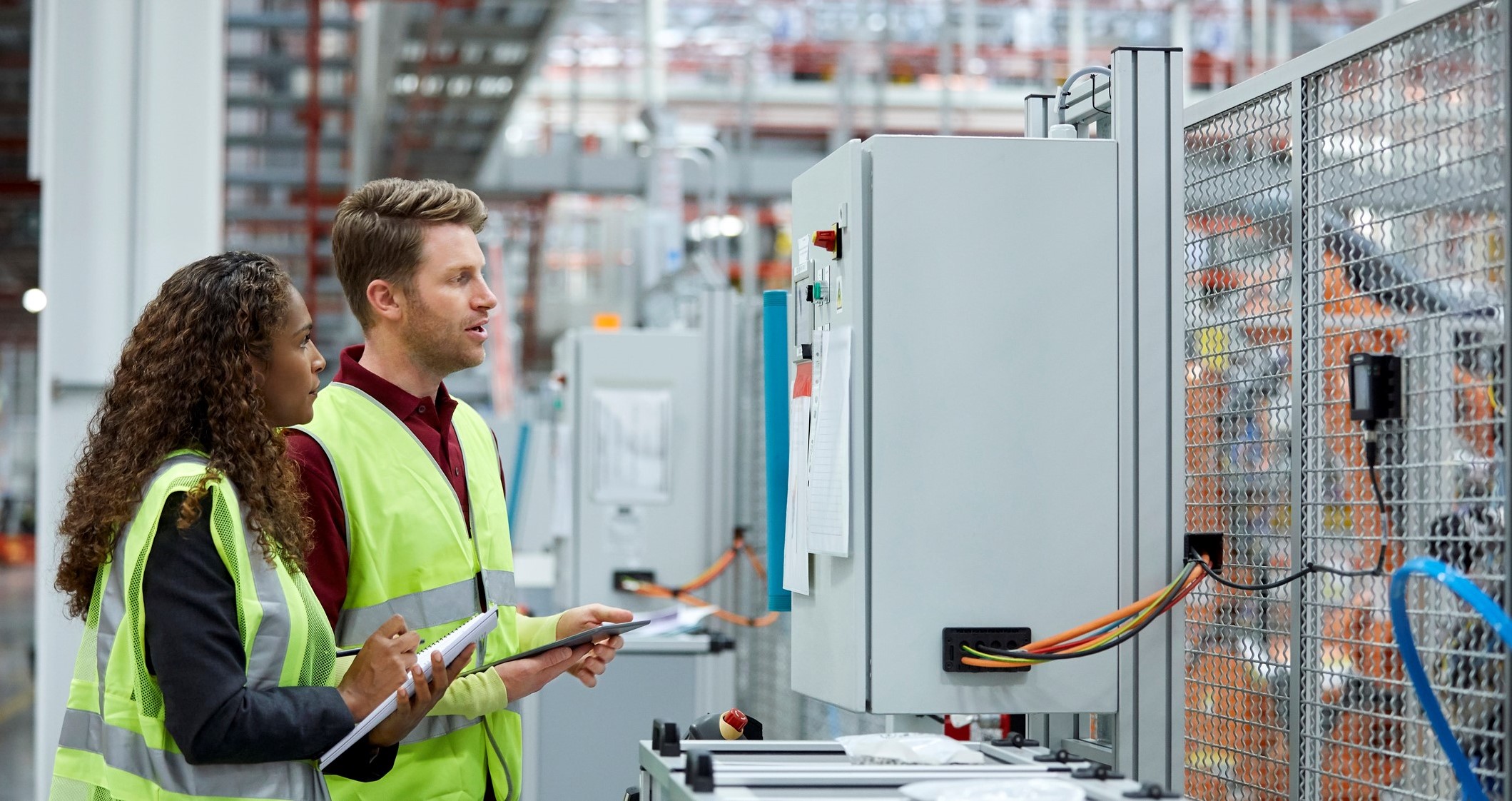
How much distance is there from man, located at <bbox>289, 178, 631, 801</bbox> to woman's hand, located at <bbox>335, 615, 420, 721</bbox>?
0.24 meters

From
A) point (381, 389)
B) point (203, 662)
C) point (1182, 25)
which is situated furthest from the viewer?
point (1182, 25)

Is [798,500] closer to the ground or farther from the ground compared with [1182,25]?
closer to the ground

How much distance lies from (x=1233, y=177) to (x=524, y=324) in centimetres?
1538

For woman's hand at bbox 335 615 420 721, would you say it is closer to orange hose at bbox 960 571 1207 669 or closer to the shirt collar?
the shirt collar

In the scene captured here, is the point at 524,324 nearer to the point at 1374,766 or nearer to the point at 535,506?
the point at 535,506

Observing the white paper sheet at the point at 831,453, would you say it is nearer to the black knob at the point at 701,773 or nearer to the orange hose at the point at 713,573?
the black knob at the point at 701,773

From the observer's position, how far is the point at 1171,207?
7.72ft

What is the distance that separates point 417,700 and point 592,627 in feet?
1.48

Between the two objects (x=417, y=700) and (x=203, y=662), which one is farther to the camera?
(x=417, y=700)

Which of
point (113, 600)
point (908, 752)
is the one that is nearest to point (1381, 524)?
point (908, 752)

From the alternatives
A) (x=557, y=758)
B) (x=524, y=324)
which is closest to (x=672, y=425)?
(x=557, y=758)

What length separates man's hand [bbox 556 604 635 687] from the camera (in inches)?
95.1

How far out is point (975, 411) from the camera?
2.24m

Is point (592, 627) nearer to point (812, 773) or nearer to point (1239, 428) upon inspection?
point (812, 773)
